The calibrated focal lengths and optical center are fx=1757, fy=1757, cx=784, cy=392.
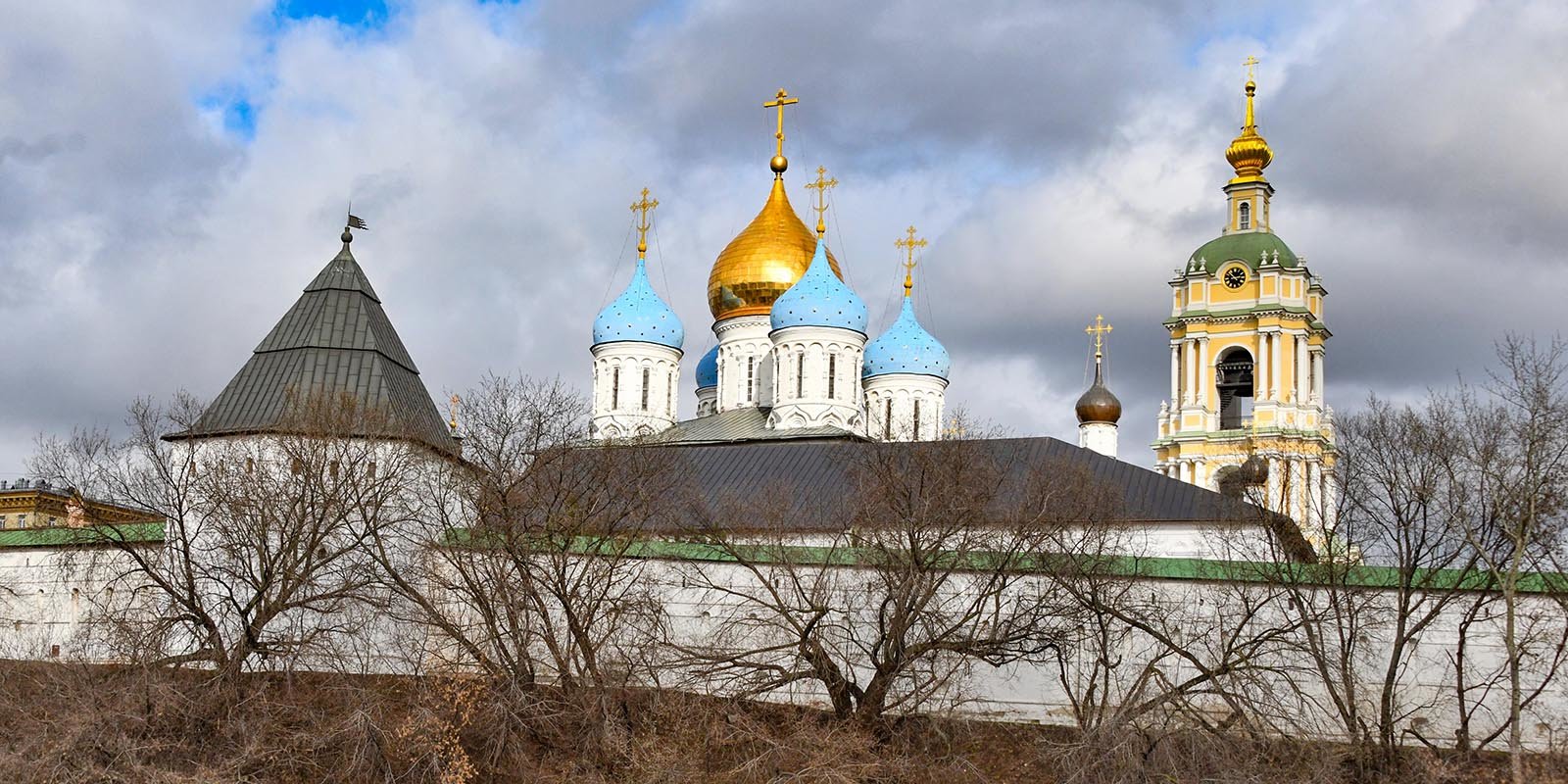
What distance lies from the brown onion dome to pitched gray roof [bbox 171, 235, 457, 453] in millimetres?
29280

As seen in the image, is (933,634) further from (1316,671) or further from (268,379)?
(268,379)

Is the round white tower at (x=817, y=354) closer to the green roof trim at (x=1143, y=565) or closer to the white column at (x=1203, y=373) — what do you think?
the green roof trim at (x=1143, y=565)

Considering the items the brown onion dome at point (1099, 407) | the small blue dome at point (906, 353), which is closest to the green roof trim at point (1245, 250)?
the brown onion dome at point (1099, 407)

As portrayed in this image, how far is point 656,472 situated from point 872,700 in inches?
184

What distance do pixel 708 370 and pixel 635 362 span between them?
5.61 metres

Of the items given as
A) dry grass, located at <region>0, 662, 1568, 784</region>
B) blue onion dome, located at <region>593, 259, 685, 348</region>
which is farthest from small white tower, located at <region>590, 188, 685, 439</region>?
dry grass, located at <region>0, 662, 1568, 784</region>

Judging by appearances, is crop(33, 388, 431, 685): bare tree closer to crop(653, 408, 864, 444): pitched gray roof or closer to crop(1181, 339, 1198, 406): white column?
crop(653, 408, 864, 444): pitched gray roof

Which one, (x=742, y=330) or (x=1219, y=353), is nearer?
(x=742, y=330)

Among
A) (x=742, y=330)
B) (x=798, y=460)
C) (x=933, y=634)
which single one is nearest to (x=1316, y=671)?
(x=933, y=634)

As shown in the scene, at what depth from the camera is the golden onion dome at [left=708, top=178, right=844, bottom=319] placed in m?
42.8

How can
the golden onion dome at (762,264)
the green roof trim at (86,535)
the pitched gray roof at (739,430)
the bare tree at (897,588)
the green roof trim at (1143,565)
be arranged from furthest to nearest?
the golden onion dome at (762,264), the pitched gray roof at (739,430), the green roof trim at (86,535), the green roof trim at (1143,565), the bare tree at (897,588)

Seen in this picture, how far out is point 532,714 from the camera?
21938mm

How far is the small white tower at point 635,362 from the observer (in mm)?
41031

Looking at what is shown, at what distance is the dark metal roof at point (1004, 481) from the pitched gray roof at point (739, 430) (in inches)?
149
